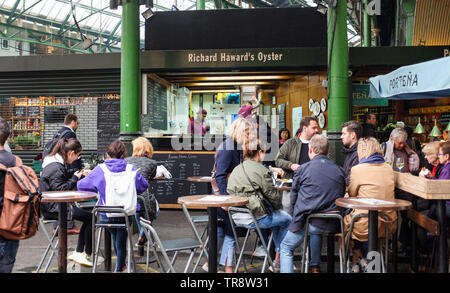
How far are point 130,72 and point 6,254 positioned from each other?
16.8 feet

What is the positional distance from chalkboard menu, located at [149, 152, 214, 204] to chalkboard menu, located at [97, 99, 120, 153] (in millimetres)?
1607

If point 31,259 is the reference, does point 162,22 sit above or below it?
above

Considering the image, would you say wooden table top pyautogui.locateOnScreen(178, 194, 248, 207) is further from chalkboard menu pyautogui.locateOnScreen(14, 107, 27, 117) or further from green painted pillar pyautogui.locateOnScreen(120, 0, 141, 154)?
chalkboard menu pyautogui.locateOnScreen(14, 107, 27, 117)

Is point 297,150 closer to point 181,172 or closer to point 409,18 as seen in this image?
point 181,172

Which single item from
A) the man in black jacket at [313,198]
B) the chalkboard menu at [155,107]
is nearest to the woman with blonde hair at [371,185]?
the man in black jacket at [313,198]

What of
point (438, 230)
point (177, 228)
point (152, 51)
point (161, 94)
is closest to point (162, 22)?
point (152, 51)

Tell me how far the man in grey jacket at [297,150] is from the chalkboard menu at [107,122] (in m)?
5.13

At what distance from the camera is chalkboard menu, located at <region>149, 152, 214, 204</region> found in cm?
882

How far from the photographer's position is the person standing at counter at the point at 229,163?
15.0 ft

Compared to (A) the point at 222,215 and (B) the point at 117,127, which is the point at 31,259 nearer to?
(A) the point at 222,215

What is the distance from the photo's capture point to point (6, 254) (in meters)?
3.46

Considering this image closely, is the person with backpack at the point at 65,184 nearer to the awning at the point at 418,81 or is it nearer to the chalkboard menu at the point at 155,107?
the chalkboard menu at the point at 155,107

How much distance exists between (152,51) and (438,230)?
6.78 m

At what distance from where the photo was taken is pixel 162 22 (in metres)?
9.45
